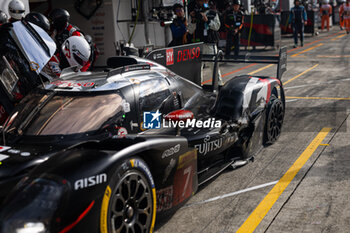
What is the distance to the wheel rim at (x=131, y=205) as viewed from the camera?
11.5 ft

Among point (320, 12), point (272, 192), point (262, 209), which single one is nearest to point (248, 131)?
point (272, 192)

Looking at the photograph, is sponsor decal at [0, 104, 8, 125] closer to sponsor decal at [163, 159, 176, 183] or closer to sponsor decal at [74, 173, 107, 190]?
sponsor decal at [163, 159, 176, 183]

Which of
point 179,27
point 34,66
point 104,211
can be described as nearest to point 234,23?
point 179,27

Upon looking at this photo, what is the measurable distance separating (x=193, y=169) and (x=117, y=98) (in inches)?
40.1

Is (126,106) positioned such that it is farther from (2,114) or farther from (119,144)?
(2,114)

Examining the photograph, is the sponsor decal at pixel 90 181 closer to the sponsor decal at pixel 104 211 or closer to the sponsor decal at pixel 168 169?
the sponsor decal at pixel 104 211

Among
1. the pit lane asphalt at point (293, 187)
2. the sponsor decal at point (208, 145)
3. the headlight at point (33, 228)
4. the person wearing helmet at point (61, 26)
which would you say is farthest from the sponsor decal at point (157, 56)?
the headlight at point (33, 228)

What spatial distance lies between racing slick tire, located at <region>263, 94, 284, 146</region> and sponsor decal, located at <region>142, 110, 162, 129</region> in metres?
2.13

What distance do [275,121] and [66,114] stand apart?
11.4ft

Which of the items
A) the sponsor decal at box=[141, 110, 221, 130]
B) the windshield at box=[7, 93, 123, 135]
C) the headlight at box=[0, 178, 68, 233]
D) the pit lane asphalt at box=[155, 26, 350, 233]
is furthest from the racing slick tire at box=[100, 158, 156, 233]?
the windshield at box=[7, 93, 123, 135]

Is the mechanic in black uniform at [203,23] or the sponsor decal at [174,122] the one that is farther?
the mechanic in black uniform at [203,23]

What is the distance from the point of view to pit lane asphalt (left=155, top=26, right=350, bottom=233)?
430 centimetres

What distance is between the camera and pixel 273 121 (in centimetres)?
680

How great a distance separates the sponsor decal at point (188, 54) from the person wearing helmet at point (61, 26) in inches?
58.6
